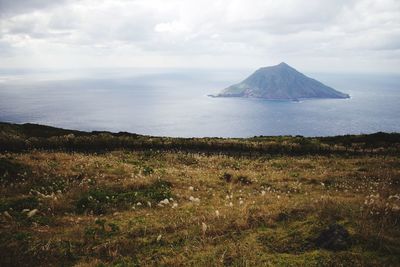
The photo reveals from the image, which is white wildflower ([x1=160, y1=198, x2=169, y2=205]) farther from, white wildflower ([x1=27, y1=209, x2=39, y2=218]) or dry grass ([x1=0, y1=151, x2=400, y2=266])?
white wildflower ([x1=27, y1=209, x2=39, y2=218])

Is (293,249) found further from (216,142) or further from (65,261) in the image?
(216,142)

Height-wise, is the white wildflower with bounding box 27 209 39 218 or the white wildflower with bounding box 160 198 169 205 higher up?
the white wildflower with bounding box 160 198 169 205

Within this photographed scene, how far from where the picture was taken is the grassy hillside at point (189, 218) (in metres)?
8.72

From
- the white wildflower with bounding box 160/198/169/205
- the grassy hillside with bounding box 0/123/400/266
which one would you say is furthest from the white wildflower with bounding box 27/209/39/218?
the white wildflower with bounding box 160/198/169/205

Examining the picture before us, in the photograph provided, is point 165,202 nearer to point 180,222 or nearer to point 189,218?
point 189,218

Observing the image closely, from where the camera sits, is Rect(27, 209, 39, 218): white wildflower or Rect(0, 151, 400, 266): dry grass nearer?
Rect(0, 151, 400, 266): dry grass

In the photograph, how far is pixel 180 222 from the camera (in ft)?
38.2

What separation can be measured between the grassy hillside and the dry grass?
3 centimetres

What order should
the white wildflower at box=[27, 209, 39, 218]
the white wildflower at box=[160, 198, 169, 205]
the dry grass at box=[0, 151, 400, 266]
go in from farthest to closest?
1. the white wildflower at box=[160, 198, 169, 205]
2. the white wildflower at box=[27, 209, 39, 218]
3. the dry grass at box=[0, 151, 400, 266]

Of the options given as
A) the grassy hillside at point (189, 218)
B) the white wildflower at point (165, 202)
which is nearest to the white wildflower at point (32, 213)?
the grassy hillside at point (189, 218)

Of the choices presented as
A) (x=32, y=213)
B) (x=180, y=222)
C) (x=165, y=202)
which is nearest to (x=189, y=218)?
(x=180, y=222)

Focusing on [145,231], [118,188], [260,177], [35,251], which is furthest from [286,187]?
[35,251]

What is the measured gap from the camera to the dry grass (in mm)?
8688

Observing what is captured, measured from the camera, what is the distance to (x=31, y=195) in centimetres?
1514
